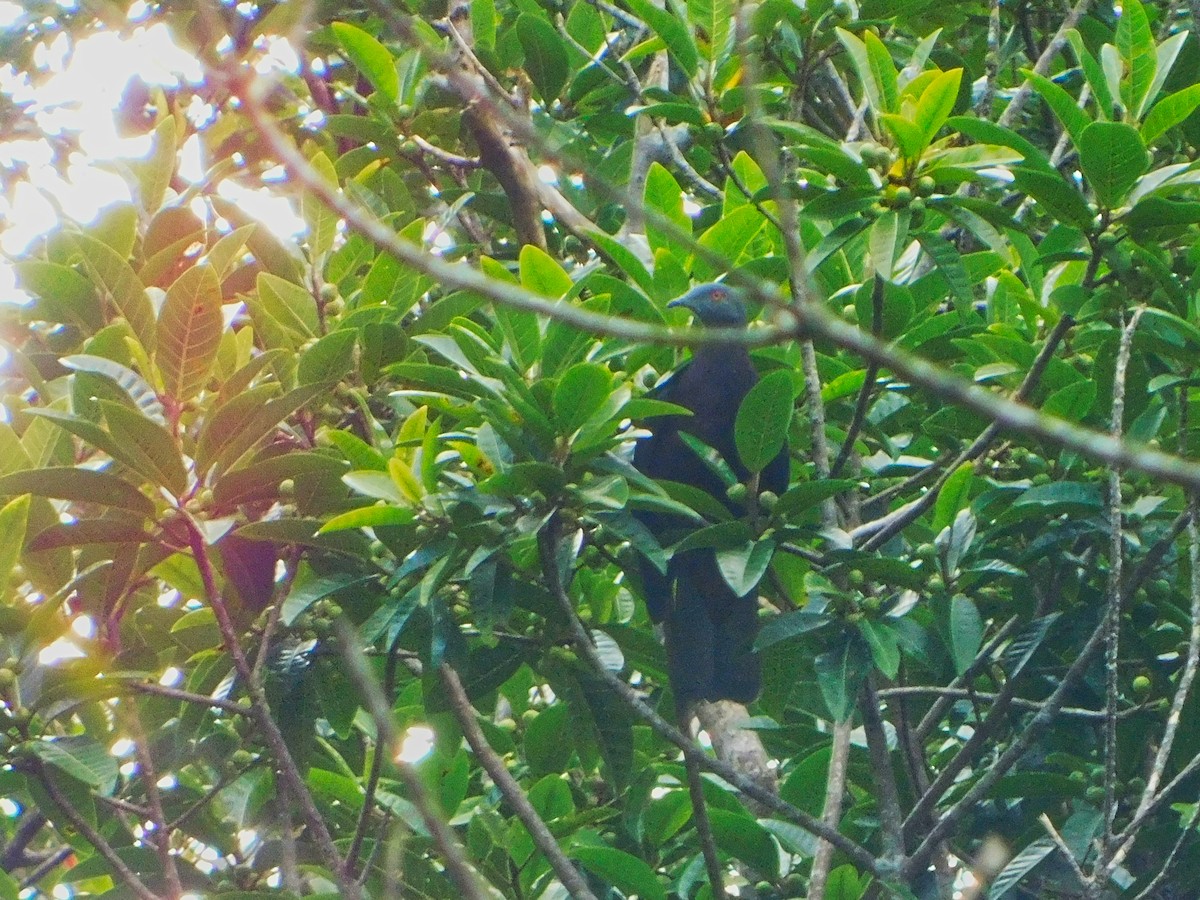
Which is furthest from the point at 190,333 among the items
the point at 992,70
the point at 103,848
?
the point at 992,70

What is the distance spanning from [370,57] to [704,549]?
1548mm

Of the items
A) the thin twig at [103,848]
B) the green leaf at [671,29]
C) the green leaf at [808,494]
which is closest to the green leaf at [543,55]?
the green leaf at [671,29]

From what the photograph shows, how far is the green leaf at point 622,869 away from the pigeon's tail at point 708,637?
0.52 m

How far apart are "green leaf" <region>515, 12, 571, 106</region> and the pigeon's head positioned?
0.74m

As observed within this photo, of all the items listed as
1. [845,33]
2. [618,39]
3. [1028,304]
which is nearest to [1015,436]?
[1028,304]

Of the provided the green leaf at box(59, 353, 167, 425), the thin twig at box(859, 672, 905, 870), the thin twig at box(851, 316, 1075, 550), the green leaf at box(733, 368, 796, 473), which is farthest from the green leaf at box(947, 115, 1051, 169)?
the green leaf at box(59, 353, 167, 425)

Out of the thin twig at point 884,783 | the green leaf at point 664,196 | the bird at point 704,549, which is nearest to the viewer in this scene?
the thin twig at point 884,783

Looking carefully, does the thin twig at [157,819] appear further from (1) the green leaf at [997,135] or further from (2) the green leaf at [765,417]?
(1) the green leaf at [997,135]

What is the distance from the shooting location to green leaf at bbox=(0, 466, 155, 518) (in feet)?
8.43

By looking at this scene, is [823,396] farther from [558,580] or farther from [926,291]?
[558,580]

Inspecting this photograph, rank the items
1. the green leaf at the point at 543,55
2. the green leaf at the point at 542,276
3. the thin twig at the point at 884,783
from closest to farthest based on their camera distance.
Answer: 1. the thin twig at the point at 884,783
2. the green leaf at the point at 542,276
3. the green leaf at the point at 543,55

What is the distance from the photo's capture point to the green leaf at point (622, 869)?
2.91 m

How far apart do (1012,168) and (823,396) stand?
0.71 metres

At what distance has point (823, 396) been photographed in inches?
127
